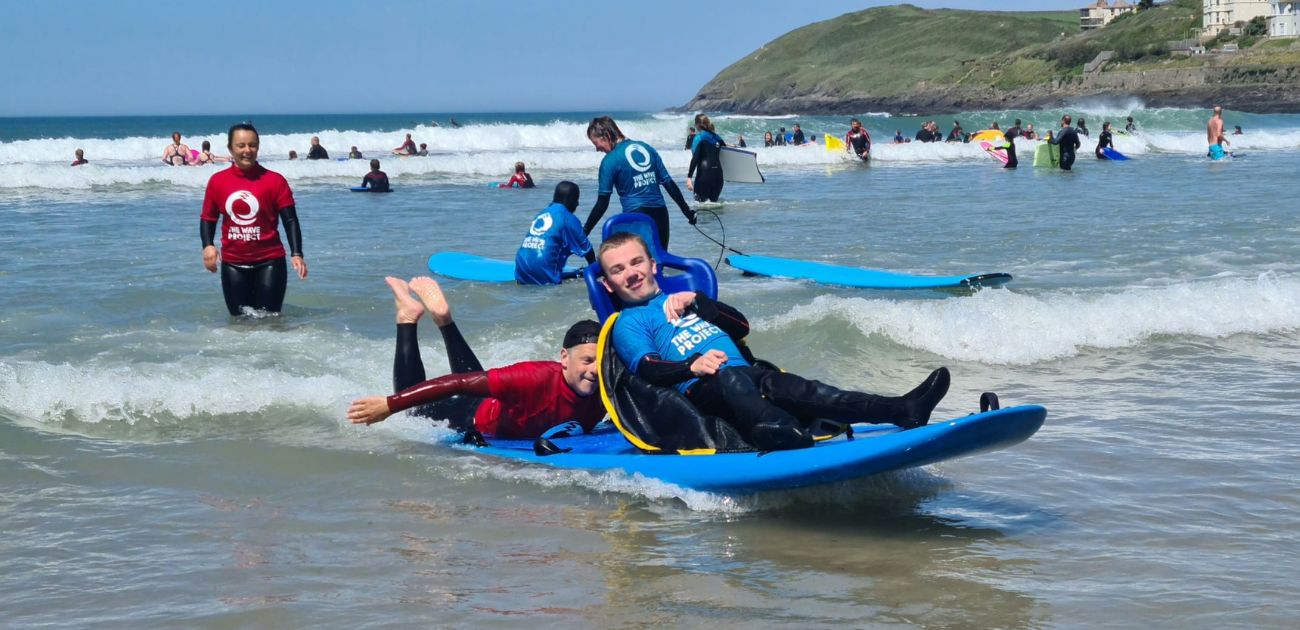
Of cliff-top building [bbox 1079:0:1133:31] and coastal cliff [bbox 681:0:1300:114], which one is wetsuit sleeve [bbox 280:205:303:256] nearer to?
coastal cliff [bbox 681:0:1300:114]

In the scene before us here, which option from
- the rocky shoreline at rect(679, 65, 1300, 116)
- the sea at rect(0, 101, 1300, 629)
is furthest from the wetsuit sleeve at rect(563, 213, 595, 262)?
the rocky shoreline at rect(679, 65, 1300, 116)

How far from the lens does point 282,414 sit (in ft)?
23.0

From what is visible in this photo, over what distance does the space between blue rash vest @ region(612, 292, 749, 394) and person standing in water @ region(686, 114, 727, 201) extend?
12.7 metres

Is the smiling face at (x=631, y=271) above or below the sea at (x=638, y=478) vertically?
above

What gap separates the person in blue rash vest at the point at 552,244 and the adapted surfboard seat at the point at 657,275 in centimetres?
360

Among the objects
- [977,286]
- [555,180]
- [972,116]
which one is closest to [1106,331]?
[977,286]

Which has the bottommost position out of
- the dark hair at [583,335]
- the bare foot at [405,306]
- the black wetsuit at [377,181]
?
the dark hair at [583,335]

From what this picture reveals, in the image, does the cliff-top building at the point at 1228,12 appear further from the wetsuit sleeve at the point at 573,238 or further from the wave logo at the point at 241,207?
the wave logo at the point at 241,207

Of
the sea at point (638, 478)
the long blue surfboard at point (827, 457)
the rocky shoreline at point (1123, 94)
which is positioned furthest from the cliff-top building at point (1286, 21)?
the long blue surfboard at point (827, 457)

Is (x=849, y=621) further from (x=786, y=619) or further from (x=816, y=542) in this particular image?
(x=816, y=542)

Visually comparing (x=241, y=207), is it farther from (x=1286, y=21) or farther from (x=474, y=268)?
(x=1286, y=21)

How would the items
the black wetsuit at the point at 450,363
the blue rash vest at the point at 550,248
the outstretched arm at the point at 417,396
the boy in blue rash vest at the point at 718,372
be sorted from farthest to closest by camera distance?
the blue rash vest at the point at 550,248, the black wetsuit at the point at 450,363, the outstretched arm at the point at 417,396, the boy in blue rash vest at the point at 718,372

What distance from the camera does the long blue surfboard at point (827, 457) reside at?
454 cm

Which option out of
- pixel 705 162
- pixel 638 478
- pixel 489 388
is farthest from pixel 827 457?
pixel 705 162
